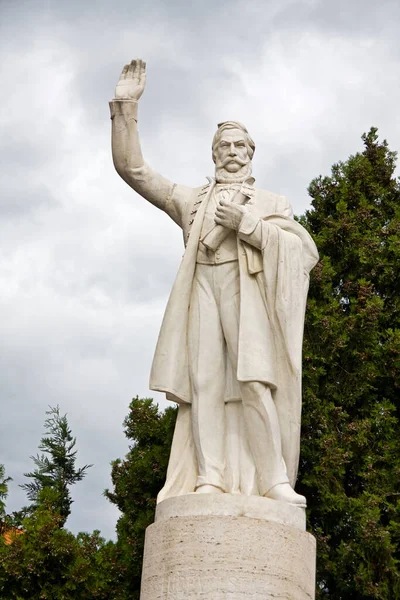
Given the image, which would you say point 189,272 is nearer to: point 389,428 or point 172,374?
point 172,374

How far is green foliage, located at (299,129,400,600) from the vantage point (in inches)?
490

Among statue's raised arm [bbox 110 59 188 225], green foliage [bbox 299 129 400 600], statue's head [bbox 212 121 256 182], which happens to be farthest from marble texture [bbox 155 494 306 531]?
green foliage [bbox 299 129 400 600]

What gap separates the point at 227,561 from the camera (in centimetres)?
611

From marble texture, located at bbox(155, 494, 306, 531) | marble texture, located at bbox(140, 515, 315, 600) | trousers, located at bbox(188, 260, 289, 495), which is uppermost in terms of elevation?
trousers, located at bbox(188, 260, 289, 495)

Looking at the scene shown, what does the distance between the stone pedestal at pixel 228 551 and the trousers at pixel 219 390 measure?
0.31 meters

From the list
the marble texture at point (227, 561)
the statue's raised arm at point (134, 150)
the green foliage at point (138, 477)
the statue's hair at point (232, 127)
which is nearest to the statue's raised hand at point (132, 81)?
the statue's raised arm at point (134, 150)

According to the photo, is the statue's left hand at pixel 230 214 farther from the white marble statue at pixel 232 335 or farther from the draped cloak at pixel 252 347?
the draped cloak at pixel 252 347

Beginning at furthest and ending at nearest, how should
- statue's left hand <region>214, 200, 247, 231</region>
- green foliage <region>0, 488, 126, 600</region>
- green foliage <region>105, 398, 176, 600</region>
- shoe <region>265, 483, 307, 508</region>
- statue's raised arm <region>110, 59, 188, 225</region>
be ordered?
green foliage <region>105, 398, 176, 600</region>, green foliage <region>0, 488, 126, 600</region>, statue's raised arm <region>110, 59, 188, 225</region>, statue's left hand <region>214, 200, 247, 231</region>, shoe <region>265, 483, 307, 508</region>

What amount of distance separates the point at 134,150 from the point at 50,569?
7.33 metres

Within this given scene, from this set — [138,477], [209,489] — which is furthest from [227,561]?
[138,477]

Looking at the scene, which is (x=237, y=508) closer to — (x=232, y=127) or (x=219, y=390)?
(x=219, y=390)

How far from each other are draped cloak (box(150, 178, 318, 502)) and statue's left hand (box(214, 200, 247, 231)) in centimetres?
14

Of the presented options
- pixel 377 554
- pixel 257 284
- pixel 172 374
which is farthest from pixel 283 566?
pixel 377 554

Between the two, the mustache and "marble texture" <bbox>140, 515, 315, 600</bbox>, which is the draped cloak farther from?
the mustache
